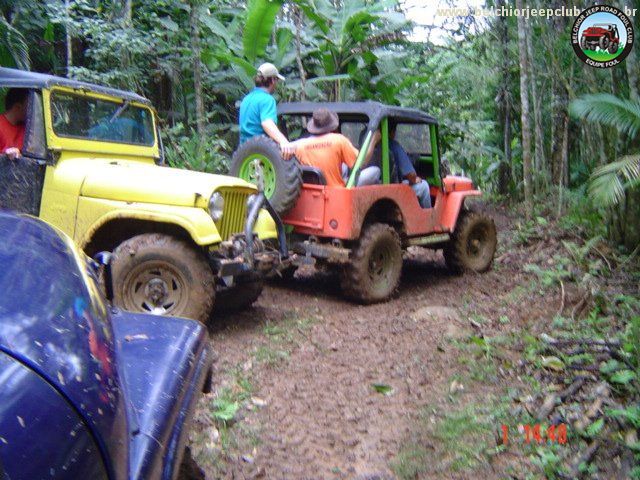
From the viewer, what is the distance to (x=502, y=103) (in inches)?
572

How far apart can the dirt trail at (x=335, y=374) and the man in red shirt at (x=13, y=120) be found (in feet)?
7.70

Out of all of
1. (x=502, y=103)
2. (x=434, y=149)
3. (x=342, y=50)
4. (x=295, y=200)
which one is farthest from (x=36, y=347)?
(x=502, y=103)

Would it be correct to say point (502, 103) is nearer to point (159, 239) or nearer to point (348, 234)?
point (348, 234)

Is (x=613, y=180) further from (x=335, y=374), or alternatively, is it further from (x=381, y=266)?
(x=335, y=374)

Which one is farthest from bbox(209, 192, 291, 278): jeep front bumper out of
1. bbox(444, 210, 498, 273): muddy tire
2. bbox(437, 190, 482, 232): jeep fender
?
bbox(444, 210, 498, 273): muddy tire

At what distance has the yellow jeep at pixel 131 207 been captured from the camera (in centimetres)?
486

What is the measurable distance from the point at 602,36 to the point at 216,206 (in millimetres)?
5857

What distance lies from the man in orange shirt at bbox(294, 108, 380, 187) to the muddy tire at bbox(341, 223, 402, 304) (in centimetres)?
58

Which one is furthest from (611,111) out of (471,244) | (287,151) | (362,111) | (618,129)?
(287,151)

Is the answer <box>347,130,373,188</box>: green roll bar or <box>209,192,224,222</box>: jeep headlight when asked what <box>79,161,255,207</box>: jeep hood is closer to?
<box>209,192,224,222</box>: jeep headlight

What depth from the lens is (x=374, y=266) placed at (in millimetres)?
6758

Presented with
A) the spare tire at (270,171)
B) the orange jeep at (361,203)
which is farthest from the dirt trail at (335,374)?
the spare tire at (270,171)

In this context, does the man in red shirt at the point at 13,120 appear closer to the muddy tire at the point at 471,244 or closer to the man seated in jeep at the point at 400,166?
the man seated in jeep at the point at 400,166

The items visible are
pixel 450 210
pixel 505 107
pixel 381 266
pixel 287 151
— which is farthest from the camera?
pixel 505 107
